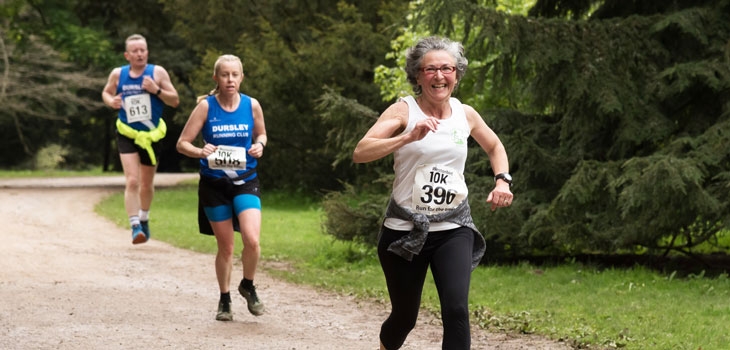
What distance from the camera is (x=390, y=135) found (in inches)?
210

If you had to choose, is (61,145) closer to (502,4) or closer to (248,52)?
(248,52)

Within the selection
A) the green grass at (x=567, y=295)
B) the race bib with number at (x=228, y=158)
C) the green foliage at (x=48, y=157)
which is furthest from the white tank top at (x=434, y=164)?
the green foliage at (x=48, y=157)

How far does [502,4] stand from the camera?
17.9 m

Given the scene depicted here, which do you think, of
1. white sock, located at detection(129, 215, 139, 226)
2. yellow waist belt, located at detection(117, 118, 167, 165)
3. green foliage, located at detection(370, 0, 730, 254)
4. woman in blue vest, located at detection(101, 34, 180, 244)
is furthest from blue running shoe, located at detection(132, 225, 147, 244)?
green foliage, located at detection(370, 0, 730, 254)

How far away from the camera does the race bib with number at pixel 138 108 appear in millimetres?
11172

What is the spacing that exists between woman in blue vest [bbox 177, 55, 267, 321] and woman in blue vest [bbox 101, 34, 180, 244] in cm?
310

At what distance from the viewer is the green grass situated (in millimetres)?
7781

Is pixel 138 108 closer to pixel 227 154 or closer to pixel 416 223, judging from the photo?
pixel 227 154

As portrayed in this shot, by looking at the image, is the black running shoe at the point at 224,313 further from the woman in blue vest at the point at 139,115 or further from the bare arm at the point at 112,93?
the bare arm at the point at 112,93

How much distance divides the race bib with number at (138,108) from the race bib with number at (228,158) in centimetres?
352

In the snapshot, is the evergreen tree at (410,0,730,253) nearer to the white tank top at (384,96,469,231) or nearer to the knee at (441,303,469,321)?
the white tank top at (384,96,469,231)

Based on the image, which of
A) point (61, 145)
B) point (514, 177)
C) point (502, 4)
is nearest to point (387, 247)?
point (514, 177)

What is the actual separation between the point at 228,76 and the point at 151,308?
2260 mm

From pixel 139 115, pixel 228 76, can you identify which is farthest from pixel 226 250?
pixel 139 115
